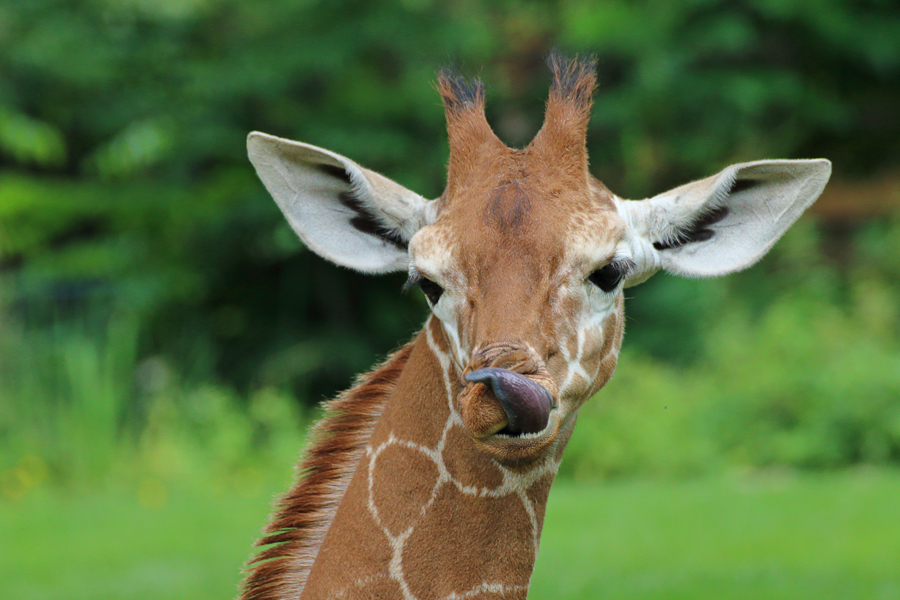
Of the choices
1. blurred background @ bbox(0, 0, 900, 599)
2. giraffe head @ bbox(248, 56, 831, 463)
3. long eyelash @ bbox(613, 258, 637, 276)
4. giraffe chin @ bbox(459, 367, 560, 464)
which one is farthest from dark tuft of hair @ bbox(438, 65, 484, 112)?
blurred background @ bbox(0, 0, 900, 599)

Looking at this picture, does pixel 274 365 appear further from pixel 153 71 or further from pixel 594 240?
pixel 594 240

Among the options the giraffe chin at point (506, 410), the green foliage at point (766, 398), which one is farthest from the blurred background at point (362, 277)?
the giraffe chin at point (506, 410)

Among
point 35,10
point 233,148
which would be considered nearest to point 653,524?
point 233,148

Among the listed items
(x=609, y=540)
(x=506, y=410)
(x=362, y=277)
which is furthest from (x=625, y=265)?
(x=362, y=277)

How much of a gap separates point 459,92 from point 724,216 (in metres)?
0.89

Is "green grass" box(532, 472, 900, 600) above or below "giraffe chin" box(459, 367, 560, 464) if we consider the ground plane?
below

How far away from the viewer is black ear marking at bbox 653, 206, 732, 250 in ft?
9.38

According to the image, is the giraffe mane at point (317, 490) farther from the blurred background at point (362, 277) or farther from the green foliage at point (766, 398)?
the green foliage at point (766, 398)

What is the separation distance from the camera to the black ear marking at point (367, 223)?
2.91 m

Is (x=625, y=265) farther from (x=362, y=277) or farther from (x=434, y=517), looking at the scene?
(x=362, y=277)

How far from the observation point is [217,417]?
952 centimetres

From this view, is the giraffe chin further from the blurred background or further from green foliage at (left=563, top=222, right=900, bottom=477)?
green foliage at (left=563, top=222, right=900, bottom=477)

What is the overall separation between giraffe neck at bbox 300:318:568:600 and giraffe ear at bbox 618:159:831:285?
0.68m

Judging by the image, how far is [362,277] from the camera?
11141mm
